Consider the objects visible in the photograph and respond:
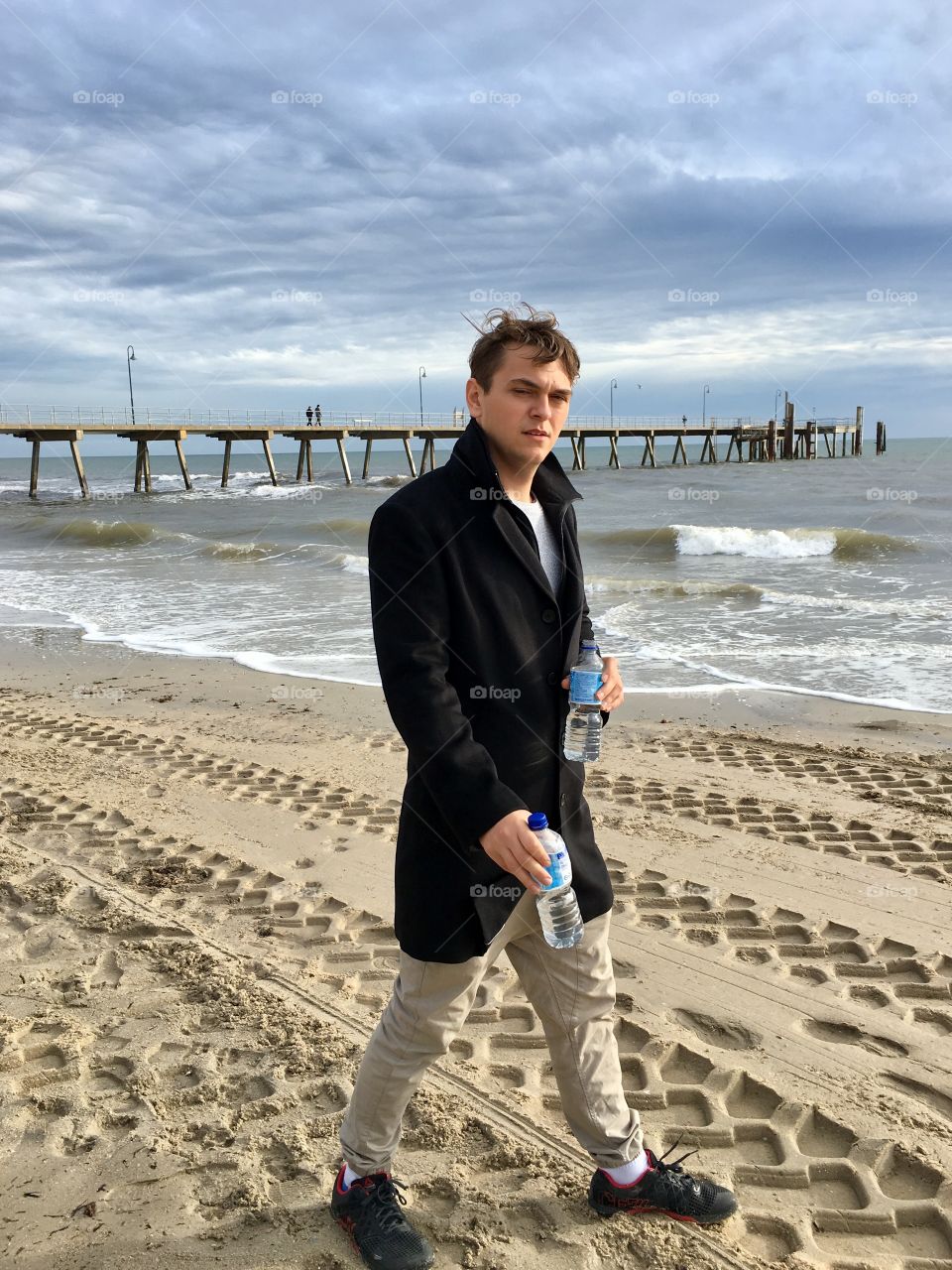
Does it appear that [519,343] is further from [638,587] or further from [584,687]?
Answer: [638,587]

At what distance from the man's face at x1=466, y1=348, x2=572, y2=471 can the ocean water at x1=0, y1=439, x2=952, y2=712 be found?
6580 mm

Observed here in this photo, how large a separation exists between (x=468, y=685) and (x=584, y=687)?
27 centimetres

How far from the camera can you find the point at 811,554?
2055cm

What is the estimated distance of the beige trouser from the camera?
2059 mm

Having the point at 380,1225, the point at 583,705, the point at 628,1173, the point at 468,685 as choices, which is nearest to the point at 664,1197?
the point at 628,1173

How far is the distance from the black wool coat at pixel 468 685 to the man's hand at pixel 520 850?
0.03 meters

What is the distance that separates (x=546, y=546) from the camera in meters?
2.16

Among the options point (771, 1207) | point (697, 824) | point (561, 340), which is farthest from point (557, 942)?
point (697, 824)

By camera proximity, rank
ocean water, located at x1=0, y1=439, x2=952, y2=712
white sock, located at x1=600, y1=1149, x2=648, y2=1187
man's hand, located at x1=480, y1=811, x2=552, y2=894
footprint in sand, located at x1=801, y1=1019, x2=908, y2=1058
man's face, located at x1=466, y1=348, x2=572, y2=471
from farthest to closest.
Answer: ocean water, located at x1=0, y1=439, x2=952, y2=712 < footprint in sand, located at x1=801, y1=1019, x2=908, y2=1058 < white sock, located at x1=600, y1=1149, x2=648, y2=1187 < man's face, located at x1=466, y1=348, x2=572, y2=471 < man's hand, located at x1=480, y1=811, x2=552, y2=894

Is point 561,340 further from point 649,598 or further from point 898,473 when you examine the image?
point 898,473

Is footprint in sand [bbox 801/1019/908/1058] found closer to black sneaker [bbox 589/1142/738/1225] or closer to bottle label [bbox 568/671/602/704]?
black sneaker [bbox 589/1142/738/1225]

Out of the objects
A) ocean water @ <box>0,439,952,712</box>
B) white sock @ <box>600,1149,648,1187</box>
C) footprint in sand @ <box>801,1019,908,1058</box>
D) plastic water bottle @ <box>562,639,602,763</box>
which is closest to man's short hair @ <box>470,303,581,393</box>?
plastic water bottle @ <box>562,639,602,763</box>

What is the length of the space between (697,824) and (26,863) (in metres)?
3.43

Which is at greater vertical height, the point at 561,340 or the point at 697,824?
the point at 561,340
